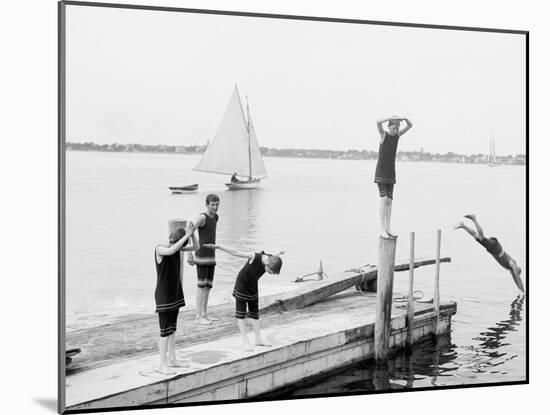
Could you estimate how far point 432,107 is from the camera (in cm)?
1071

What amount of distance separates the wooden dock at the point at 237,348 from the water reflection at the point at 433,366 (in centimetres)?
13

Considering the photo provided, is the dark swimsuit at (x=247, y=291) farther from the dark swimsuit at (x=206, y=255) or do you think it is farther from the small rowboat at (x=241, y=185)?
the small rowboat at (x=241, y=185)

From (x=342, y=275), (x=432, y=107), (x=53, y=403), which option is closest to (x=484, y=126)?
(x=432, y=107)

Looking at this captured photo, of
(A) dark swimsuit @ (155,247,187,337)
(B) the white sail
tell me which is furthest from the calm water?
(A) dark swimsuit @ (155,247,187,337)

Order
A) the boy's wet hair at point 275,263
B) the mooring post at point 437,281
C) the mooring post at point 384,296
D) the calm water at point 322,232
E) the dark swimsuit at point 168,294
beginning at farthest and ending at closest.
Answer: the mooring post at point 437,281
the mooring post at point 384,296
the boy's wet hair at point 275,263
the calm water at point 322,232
the dark swimsuit at point 168,294

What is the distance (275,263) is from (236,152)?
3.63 feet

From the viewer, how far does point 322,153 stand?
34.0 feet

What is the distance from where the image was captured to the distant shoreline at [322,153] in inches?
372

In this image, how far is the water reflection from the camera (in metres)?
10.2

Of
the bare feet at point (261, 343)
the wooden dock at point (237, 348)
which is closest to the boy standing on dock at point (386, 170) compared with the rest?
the wooden dock at point (237, 348)

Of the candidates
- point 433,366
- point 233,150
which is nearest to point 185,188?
point 233,150

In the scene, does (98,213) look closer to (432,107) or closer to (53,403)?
(53,403)

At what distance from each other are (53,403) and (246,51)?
3.58 m

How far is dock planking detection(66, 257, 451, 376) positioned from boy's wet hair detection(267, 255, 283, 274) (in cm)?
41
